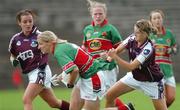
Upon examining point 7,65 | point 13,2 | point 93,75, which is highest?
point 93,75

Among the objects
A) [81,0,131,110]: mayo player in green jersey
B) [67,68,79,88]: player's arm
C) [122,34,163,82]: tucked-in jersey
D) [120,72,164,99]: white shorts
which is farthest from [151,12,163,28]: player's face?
[67,68,79,88]: player's arm

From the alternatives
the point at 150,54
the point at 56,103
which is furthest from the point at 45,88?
the point at 150,54

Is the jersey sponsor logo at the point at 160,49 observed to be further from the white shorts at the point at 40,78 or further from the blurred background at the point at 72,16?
the blurred background at the point at 72,16

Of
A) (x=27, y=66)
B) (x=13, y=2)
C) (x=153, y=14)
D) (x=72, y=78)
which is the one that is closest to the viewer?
(x=72, y=78)

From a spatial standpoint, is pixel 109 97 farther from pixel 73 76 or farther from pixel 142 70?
pixel 73 76

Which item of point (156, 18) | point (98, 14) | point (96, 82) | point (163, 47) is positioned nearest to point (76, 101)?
point (96, 82)

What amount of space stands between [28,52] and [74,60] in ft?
5.02

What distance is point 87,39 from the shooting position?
12359mm

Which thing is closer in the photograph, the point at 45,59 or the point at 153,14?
the point at 45,59

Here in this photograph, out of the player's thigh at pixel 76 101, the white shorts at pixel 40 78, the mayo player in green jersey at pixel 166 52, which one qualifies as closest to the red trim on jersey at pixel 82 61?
the player's thigh at pixel 76 101

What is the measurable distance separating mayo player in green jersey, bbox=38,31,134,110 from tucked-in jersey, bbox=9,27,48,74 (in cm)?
101

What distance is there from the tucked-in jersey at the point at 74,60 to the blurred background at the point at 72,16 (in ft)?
49.4

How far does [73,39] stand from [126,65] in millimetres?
16626

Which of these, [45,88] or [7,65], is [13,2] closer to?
[7,65]
